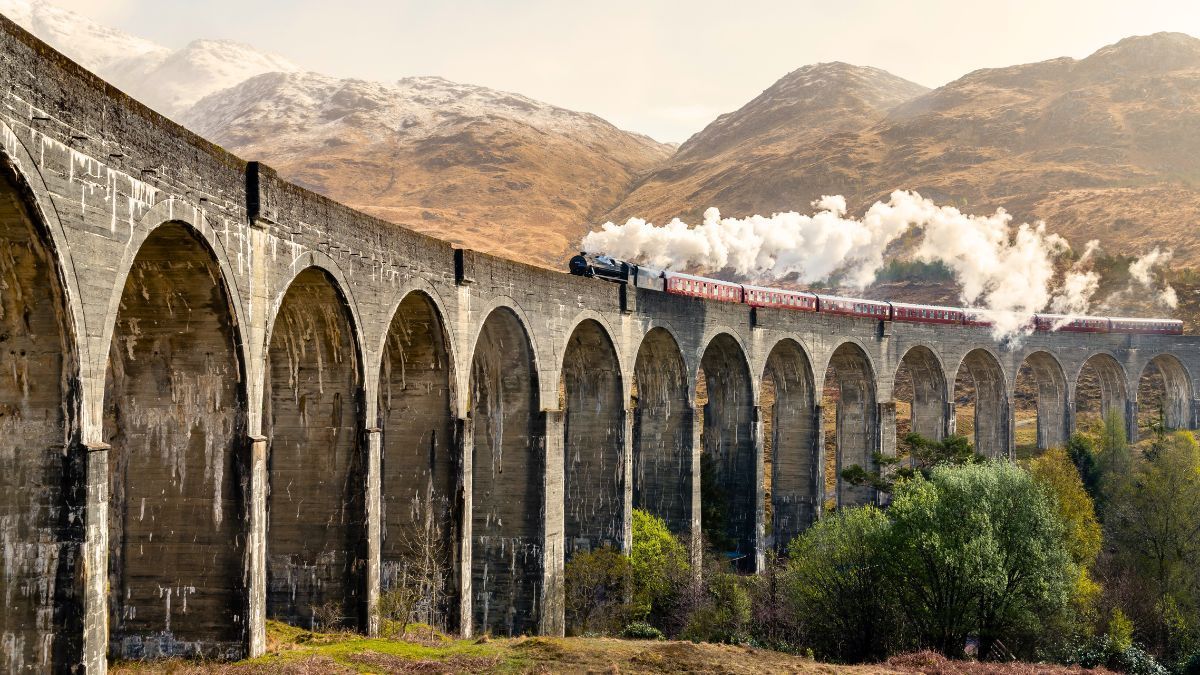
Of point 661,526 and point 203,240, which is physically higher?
point 203,240

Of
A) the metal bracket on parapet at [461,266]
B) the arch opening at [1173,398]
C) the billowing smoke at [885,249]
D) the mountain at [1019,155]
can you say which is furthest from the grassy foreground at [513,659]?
the mountain at [1019,155]

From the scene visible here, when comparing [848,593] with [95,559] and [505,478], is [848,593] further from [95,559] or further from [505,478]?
[95,559]

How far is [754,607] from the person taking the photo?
3178cm

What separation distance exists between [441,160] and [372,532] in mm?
151641

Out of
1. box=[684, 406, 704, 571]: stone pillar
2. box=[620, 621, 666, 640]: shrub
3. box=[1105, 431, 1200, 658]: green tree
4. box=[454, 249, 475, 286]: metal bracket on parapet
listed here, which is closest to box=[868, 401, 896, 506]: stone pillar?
box=[1105, 431, 1200, 658]: green tree

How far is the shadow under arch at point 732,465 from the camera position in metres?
39.8

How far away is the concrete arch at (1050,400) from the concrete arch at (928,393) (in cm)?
873

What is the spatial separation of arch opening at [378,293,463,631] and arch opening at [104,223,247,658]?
26.4 feet

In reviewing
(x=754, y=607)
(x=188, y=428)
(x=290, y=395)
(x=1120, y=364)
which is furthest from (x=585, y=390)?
(x=1120, y=364)

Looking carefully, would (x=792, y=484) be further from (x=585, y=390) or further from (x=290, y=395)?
(x=290, y=395)

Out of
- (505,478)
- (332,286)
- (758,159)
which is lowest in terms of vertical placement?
(505,478)

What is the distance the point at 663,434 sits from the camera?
37312 mm

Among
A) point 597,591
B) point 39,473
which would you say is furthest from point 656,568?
point 39,473

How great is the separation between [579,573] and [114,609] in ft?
53.3
